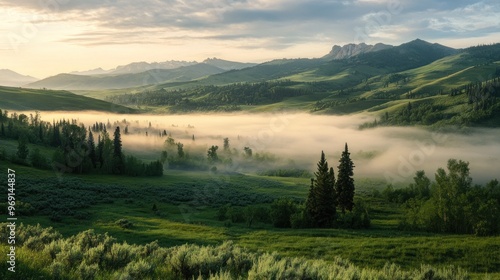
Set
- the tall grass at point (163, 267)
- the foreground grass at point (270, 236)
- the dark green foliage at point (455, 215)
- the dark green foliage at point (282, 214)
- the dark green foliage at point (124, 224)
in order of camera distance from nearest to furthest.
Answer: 1. the tall grass at point (163, 267)
2. the foreground grass at point (270, 236)
3. the dark green foliage at point (124, 224)
4. the dark green foliage at point (455, 215)
5. the dark green foliage at point (282, 214)

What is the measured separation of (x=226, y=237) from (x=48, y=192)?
5459cm

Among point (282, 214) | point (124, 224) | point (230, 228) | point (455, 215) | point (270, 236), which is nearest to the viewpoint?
point (270, 236)

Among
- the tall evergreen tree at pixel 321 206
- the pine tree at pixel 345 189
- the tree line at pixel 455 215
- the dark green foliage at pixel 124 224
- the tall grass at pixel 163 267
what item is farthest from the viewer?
the pine tree at pixel 345 189

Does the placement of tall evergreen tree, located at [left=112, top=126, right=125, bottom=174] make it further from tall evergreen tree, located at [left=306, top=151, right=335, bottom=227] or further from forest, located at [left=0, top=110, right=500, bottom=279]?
tall evergreen tree, located at [left=306, top=151, right=335, bottom=227]

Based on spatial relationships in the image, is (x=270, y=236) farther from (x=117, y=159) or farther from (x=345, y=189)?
(x=117, y=159)

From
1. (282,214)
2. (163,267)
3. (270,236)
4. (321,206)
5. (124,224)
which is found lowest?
(282,214)

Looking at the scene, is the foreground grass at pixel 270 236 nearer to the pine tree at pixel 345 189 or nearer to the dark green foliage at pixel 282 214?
the dark green foliage at pixel 282 214

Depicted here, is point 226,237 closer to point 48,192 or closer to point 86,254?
point 86,254

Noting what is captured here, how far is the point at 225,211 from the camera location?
286ft

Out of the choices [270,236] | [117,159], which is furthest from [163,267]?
[117,159]

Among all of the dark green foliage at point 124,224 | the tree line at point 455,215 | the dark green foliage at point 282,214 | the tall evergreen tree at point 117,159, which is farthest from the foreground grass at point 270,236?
the tall evergreen tree at point 117,159

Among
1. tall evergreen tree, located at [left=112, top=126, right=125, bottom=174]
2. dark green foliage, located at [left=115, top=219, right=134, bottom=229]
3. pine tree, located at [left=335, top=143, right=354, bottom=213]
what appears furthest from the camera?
tall evergreen tree, located at [left=112, top=126, right=125, bottom=174]

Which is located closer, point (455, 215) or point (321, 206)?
point (455, 215)

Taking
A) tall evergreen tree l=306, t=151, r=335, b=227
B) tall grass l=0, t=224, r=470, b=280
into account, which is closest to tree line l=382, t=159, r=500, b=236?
tall evergreen tree l=306, t=151, r=335, b=227
